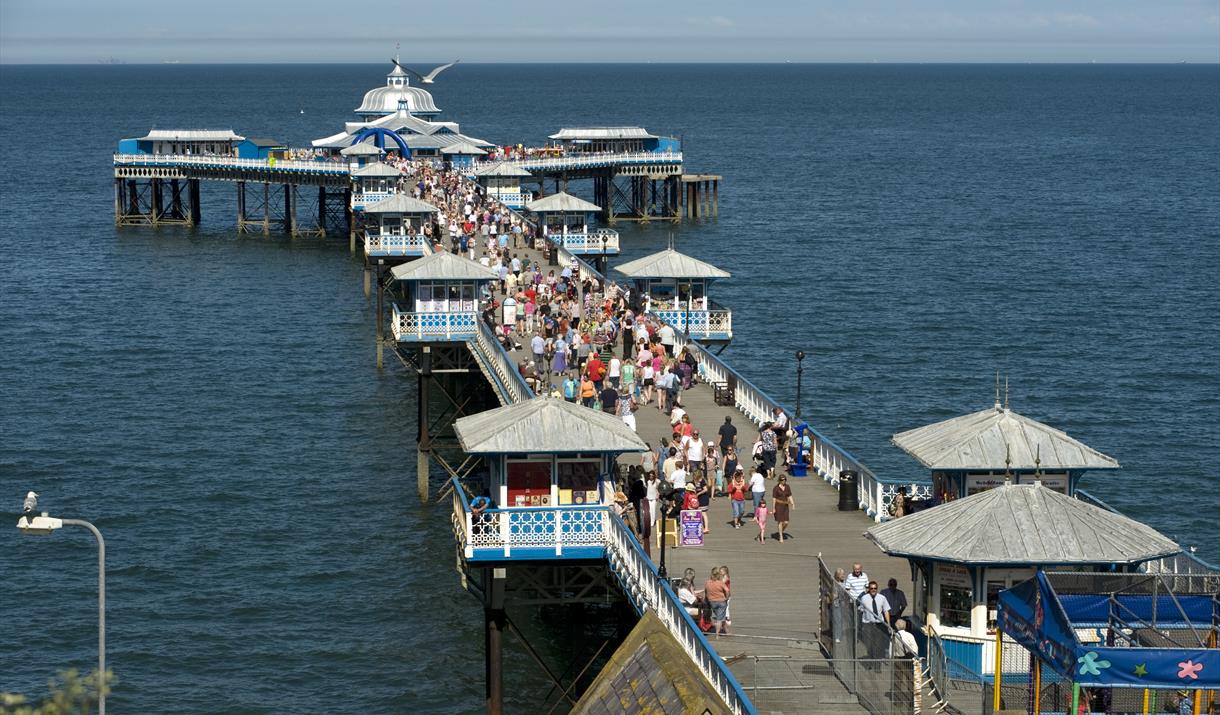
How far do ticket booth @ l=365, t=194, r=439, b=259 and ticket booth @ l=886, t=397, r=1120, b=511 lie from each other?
33858mm

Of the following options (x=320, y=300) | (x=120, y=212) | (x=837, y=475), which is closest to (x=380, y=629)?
(x=837, y=475)

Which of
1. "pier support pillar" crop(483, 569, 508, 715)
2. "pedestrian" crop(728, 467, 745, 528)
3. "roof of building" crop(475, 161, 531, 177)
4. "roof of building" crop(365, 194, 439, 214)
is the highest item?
"roof of building" crop(475, 161, 531, 177)

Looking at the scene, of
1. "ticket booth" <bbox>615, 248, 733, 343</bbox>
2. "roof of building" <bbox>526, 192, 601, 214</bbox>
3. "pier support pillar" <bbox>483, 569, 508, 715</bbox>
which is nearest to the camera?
"pier support pillar" <bbox>483, 569, 508, 715</bbox>

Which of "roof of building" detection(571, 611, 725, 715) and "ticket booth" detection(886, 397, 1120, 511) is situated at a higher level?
"ticket booth" detection(886, 397, 1120, 511)

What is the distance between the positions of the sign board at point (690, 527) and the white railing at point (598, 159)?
64.9 metres

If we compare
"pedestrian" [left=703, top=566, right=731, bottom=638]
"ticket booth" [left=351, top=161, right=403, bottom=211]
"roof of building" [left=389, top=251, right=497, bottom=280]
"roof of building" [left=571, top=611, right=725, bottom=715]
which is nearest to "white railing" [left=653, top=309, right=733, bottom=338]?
"roof of building" [left=389, top=251, right=497, bottom=280]

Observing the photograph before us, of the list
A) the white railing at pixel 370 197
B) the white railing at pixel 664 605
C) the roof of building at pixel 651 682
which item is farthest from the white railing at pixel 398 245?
the roof of building at pixel 651 682

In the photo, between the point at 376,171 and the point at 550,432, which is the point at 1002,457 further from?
the point at 376,171

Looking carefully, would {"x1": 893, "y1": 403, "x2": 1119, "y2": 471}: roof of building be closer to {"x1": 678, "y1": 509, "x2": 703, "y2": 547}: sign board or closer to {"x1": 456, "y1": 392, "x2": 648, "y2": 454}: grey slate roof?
{"x1": 678, "y1": 509, "x2": 703, "y2": 547}: sign board

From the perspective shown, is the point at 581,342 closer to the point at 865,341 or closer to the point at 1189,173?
the point at 865,341

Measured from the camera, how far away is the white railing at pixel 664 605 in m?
19.8

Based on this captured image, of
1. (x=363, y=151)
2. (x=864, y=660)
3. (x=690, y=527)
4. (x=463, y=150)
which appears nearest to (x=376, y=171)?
(x=363, y=151)

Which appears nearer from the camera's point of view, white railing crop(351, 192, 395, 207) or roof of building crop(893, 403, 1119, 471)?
roof of building crop(893, 403, 1119, 471)

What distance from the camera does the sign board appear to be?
84.8 feet
